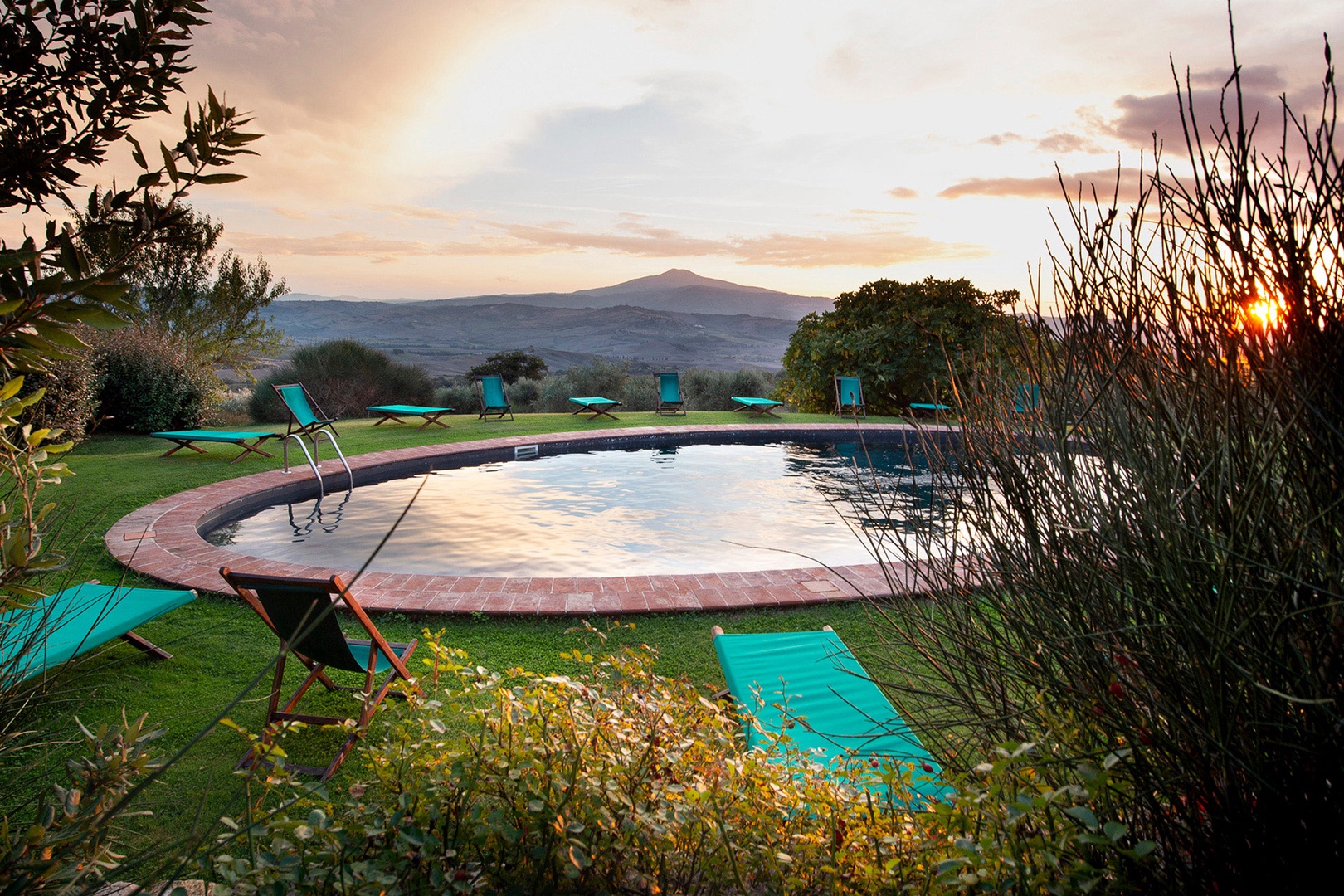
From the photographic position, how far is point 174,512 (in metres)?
6.84

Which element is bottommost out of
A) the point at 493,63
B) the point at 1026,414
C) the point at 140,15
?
the point at 1026,414

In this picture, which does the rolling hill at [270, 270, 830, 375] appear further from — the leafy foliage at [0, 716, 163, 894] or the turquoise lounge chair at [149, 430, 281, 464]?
the leafy foliage at [0, 716, 163, 894]

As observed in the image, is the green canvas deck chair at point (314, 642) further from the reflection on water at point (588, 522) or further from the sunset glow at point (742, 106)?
the reflection on water at point (588, 522)

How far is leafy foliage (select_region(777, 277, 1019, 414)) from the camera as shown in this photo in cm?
1631

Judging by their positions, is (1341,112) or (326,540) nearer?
(1341,112)

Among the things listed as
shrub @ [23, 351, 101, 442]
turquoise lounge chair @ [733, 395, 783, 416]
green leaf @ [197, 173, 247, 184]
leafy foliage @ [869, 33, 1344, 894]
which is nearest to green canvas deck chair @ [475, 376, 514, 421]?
turquoise lounge chair @ [733, 395, 783, 416]

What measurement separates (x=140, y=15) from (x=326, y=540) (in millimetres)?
6327

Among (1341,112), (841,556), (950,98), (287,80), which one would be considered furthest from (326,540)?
(950,98)

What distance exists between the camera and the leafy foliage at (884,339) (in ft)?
53.5

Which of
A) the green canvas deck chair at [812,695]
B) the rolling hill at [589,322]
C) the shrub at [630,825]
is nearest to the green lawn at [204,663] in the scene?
the green canvas deck chair at [812,695]

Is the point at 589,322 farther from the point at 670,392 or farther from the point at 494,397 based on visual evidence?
the point at 494,397

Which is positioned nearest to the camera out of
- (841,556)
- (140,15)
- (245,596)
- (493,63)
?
(140,15)

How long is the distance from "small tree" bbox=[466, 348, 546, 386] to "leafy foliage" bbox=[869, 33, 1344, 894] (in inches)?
1018

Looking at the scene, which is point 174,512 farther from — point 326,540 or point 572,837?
point 572,837
